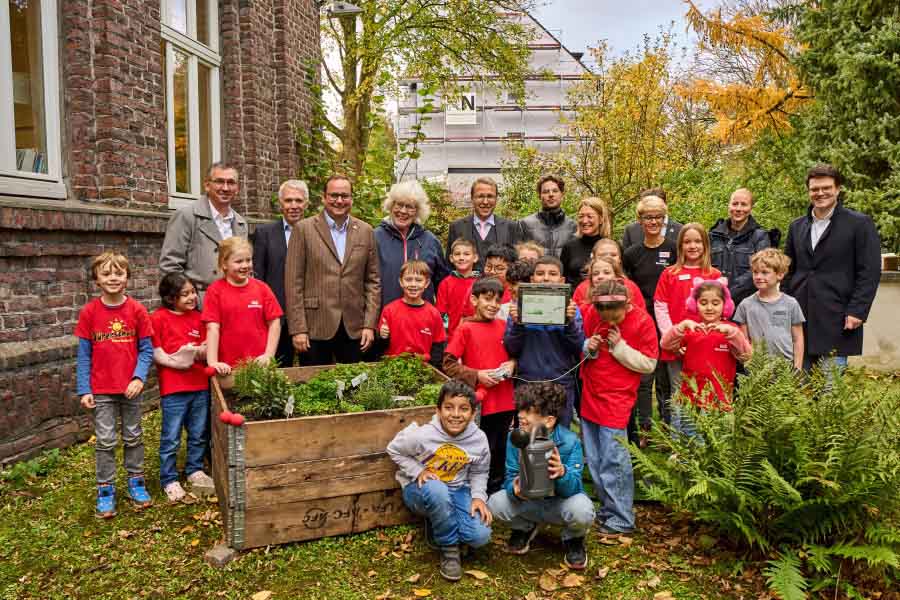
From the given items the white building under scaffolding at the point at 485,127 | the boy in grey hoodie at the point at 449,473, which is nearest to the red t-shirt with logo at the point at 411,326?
the boy in grey hoodie at the point at 449,473

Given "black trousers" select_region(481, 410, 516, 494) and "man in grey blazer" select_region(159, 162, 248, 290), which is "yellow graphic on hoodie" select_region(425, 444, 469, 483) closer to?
"black trousers" select_region(481, 410, 516, 494)

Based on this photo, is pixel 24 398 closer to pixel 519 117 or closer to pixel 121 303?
pixel 121 303

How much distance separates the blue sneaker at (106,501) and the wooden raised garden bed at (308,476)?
0.84 meters

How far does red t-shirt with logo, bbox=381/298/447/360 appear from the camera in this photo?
4.92 meters

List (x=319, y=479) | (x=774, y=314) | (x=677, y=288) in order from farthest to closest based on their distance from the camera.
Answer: (x=677, y=288) < (x=774, y=314) < (x=319, y=479)

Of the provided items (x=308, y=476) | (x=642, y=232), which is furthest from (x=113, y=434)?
(x=642, y=232)

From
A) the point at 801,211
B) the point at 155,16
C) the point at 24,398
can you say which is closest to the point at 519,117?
the point at 801,211

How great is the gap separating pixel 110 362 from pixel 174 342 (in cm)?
43

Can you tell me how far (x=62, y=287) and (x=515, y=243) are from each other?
3.66m

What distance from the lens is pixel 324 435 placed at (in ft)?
12.3

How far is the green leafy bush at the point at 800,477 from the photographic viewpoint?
343cm

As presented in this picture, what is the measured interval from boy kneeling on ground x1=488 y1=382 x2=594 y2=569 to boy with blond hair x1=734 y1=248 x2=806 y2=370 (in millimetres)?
1771

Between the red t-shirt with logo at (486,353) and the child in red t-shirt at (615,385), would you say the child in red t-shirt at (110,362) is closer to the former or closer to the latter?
the red t-shirt with logo at (486,353)

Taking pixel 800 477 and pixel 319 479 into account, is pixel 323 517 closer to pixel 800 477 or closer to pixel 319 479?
pixel 319 479
